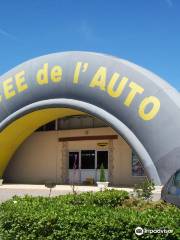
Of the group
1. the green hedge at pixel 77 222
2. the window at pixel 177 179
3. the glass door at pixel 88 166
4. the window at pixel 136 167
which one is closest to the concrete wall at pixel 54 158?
the window at pixel 136 167

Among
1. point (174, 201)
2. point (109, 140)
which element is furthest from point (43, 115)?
point (174, 201)

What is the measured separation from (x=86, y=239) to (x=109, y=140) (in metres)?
16.8

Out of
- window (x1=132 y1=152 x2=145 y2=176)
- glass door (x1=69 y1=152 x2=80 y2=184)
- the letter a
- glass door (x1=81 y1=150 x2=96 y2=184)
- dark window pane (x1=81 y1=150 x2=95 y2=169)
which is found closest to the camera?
the letter a

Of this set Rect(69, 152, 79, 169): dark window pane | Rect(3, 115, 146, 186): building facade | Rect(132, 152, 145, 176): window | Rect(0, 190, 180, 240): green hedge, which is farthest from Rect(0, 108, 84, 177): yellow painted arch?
Rect(0, 190, 180, 240): green hedge

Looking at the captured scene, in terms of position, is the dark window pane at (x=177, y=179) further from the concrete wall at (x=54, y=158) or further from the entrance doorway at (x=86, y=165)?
the entrance doorway at (x=86, y=165)

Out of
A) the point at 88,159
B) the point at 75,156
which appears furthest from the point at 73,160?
the point at 88,159

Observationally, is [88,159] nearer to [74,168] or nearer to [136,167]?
[74,168]

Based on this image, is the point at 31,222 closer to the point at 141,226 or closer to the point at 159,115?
the point at 141,226

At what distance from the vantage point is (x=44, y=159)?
2597 centimetres

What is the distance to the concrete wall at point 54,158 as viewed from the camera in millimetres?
23344

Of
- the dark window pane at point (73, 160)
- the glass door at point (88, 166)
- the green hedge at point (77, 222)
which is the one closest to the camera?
the green hedge at point (77, 222)

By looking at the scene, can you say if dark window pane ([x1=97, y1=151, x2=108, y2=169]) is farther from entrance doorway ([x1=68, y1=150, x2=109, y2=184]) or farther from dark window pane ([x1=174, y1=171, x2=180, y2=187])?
dark window pane ([x1=174, y1=171, x2=180, y2=187])

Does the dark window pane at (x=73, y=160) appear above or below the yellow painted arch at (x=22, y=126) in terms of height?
below

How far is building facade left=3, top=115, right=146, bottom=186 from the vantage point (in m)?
23.3
